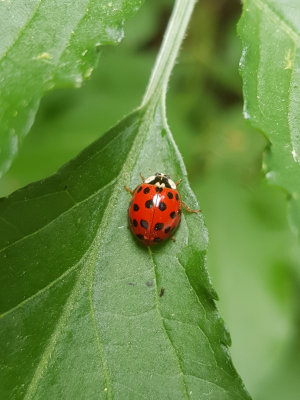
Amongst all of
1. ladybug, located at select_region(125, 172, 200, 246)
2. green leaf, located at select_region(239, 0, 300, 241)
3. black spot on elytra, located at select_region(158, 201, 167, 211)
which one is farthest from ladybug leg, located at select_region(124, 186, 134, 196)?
green leaf, located at select_region(239, 0, 300, 241)

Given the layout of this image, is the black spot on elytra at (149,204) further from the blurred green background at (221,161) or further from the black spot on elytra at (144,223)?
the blurred green background at (221,161)

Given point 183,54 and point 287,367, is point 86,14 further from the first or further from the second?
point 287,367

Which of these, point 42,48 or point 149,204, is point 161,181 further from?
point 42,48

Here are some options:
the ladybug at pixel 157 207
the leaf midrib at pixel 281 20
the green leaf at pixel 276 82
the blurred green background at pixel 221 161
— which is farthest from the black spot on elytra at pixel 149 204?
the blurred green background at pixel 221 161

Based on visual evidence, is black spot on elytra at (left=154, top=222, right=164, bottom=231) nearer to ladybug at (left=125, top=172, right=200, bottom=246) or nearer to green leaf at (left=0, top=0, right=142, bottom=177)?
ladybug at (left=125, top=172, right=200, bottom=246)

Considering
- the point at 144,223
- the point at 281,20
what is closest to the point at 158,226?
the point at 144,223

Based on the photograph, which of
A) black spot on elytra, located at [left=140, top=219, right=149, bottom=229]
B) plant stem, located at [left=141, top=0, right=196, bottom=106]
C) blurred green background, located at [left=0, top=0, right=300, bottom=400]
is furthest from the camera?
blurred green background, located at [left=0, top=0, right=300, bottom=400]

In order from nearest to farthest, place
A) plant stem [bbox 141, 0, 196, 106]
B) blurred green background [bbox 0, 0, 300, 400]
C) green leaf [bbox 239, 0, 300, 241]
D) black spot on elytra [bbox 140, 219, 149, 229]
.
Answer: green leaf [bbox 239, 0, 300, 241] → black spot on elytra [bbox 140, 219, 149, 229] → plant stem [bbox 141, 0, 196, 106] → blurred green background [bbox 0, 0, 300, 400]
